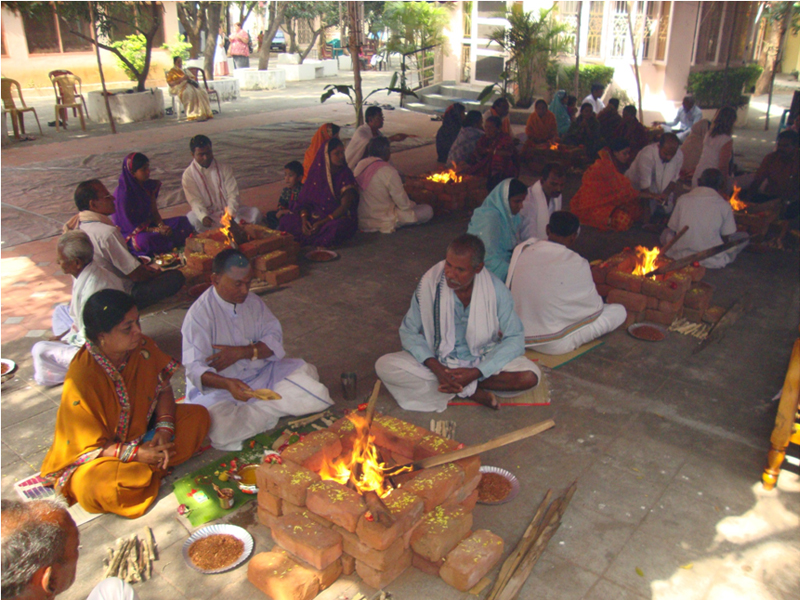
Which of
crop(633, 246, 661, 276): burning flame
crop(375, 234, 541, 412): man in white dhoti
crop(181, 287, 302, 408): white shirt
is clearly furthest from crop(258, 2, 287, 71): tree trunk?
crop(375, 234, 541, 412): man in white dhoti

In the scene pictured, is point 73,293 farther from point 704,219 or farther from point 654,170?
point 654,170

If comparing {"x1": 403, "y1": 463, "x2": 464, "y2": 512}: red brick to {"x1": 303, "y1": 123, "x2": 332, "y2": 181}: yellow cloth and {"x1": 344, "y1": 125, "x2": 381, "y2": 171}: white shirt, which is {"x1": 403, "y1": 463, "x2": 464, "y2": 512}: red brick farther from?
{"x1": 344, "y1": 125, "x2": 381, "y2": 171}: white shirt

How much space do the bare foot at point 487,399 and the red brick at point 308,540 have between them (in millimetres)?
1742

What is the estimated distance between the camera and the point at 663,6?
643 inches

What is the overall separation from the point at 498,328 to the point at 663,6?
15.5 metres

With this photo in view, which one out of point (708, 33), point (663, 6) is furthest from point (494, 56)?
point (708, 33)

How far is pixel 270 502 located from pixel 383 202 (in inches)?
219

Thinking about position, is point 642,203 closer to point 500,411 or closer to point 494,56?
point 500,411

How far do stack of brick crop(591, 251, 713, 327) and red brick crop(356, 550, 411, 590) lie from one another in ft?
11.6

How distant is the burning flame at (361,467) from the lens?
10.6 ft

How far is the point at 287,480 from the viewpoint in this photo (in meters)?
3.08

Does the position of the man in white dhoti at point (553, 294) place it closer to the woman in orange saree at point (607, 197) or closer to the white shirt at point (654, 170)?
the woman in orange saree at point (607, 197)

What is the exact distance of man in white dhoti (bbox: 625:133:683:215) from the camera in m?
8.57

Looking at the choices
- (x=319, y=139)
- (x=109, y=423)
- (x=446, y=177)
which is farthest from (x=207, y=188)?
(x=109, y=423)
